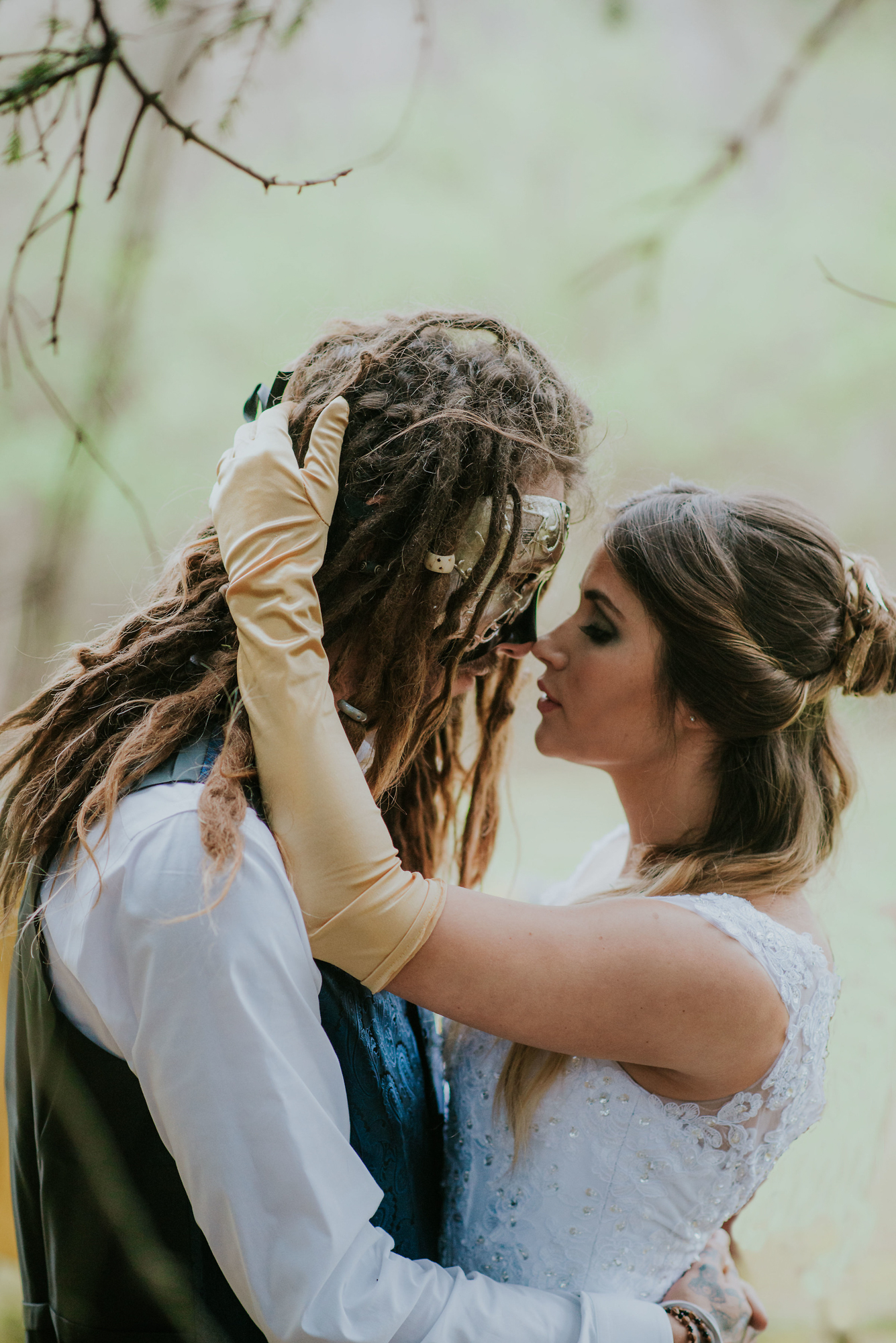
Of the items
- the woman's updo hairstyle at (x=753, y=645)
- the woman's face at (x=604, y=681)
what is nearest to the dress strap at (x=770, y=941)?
the woman's updo hairstyle at (x=753, y=645)

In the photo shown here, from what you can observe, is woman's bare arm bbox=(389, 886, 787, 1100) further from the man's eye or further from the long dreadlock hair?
the man's eye

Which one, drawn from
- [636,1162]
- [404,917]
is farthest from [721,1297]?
[404,917]

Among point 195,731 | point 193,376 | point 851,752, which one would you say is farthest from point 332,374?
point 851,752

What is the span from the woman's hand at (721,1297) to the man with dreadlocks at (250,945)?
0.10 ft

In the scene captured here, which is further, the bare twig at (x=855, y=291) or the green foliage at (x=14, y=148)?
the bare twig at (x=855, y=291)

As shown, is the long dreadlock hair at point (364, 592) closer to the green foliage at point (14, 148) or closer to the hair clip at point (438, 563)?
the hair clip at point (438, 563)

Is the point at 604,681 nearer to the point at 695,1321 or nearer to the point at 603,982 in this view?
the point at 603,982

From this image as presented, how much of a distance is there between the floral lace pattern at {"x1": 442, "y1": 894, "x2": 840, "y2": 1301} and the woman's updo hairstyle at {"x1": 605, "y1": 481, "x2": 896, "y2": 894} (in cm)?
18

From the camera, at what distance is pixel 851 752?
1.53m

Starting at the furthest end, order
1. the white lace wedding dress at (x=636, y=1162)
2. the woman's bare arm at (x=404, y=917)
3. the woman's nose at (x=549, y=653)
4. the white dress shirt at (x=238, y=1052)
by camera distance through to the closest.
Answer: the woman's nose at (x=549, y=653), the white lace wedding dress at (x=636, y=1162), the woman's bare arm at (x=404, y=917), the white dress shirt at (x=238, y=1052)

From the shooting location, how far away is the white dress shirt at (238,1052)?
33.3 inches

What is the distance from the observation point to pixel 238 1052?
85 centimetres

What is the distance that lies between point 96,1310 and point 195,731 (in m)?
0.64

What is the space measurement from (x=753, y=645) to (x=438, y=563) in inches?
21.2
